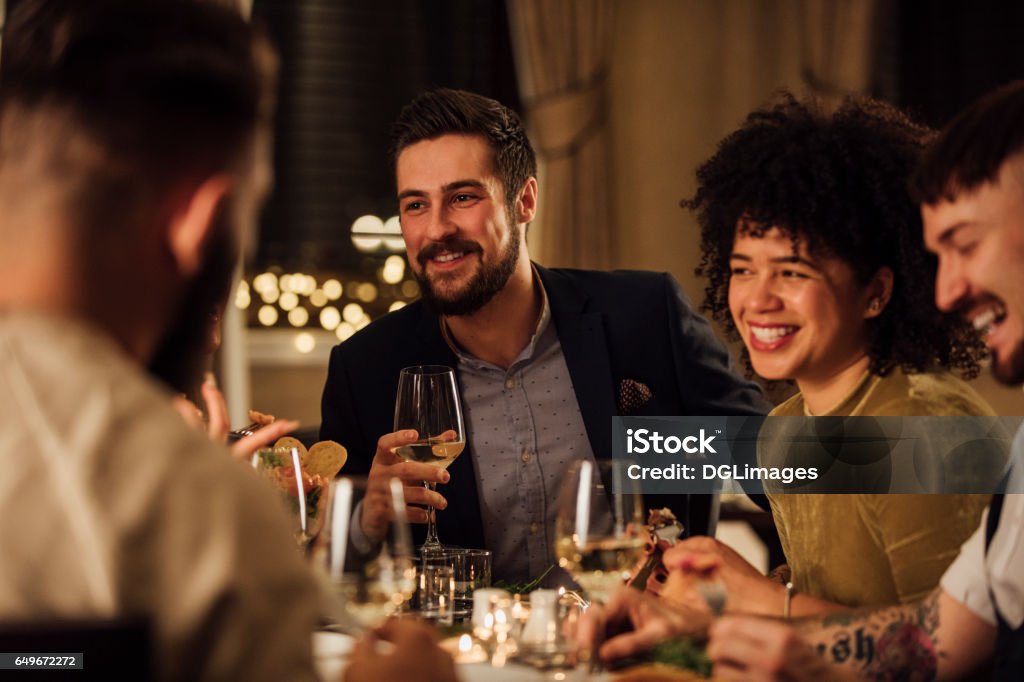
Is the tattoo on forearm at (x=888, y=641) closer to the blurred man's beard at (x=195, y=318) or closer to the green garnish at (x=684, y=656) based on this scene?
the green garnish at (x=684, y=656)

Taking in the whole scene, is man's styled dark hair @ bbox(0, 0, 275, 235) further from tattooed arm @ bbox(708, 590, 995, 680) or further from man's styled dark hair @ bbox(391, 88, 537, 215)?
man's styled dark hair @ bbox(391, 88, 537, 215)

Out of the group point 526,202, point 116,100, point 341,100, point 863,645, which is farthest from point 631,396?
point 341,100

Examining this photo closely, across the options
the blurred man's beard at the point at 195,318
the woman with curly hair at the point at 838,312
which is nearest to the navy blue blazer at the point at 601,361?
the woman with curly hair at the point at 838,312

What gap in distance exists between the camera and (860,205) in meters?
1.65

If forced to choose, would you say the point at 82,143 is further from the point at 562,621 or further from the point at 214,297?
the point at 562,621

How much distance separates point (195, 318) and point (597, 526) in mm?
603

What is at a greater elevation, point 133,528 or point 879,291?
point 879,291

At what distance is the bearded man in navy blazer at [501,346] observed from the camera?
90.9 inches

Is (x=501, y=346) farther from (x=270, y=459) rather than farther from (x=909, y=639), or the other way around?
(x=909, y=639)

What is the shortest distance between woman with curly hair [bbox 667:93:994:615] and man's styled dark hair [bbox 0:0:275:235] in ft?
3.24

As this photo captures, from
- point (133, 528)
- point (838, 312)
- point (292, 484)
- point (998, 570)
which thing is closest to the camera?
point (133, 528)

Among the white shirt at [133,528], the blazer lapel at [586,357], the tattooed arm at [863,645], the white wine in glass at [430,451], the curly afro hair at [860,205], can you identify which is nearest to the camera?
the white shirt at [133,528]

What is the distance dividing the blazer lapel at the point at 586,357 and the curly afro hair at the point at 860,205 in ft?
2.04

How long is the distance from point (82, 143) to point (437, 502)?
1112 millimetres
